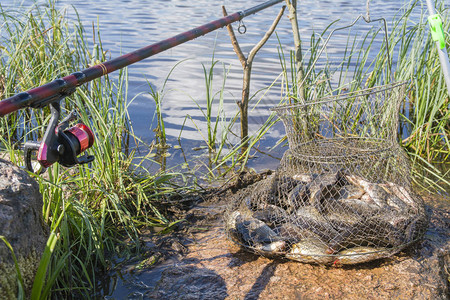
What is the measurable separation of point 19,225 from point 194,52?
7.09 m

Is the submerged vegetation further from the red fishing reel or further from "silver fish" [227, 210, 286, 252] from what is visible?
"silver fish" [227, 210, 286, 252]

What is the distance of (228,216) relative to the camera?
132 inches

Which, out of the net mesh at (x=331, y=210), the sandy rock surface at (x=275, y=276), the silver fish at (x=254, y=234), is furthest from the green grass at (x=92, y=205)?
the net mesh at (x=331, y=210)

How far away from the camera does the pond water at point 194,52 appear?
19.7 feet

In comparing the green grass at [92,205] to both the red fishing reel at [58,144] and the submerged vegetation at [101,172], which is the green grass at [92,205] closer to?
the submerged vegetation at [101,172]

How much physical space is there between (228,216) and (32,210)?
1.39 m

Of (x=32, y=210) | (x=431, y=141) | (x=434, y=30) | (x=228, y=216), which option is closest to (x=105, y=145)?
(x=228, y=216)

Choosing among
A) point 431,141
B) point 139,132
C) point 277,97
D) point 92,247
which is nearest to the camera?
point 92,247

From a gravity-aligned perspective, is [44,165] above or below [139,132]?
above

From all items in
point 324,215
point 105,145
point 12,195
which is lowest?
point 324,215

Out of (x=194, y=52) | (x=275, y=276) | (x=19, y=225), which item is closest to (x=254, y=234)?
(x=275, y=276)

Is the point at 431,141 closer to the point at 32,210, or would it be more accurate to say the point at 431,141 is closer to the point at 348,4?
the point at 32,210

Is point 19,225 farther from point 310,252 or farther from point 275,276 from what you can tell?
point 310,252

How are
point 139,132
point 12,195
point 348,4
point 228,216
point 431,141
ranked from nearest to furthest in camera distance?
1. point 12,195
2. point 228,216
3. point 431,141
4. point 139,132
5. point 348,4
